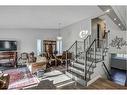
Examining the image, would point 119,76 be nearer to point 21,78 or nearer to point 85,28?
Answer: point 85,28

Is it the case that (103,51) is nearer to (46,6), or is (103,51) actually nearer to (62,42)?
(62,42)

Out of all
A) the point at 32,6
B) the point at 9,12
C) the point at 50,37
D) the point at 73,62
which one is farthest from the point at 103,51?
the point at 9,12

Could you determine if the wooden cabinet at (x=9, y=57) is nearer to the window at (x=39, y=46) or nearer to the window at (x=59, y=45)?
the window at (x=39, y=46)

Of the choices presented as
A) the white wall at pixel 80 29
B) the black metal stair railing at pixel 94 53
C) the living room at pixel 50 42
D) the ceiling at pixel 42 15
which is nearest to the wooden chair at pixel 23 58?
A: the living room at pixel 50 42

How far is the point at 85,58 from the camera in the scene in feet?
7.26

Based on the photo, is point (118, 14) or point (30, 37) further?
point (30, 37)

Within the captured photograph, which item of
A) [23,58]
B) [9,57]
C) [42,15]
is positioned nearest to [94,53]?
[42,15]

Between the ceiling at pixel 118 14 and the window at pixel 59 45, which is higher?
the ceiling at pixel 118 14

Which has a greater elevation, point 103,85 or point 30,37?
point 30,37

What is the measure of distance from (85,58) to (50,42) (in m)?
0.58

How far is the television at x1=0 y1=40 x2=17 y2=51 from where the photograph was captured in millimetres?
2184

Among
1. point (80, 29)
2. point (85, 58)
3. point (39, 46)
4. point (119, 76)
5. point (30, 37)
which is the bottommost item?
point (119, 76)

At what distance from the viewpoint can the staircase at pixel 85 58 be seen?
7.19 ft

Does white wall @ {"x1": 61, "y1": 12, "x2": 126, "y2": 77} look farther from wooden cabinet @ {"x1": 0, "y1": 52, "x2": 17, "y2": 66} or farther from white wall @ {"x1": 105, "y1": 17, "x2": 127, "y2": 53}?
wooden cabinet @ {"x1": 0, "y1": 52, "x2": 17, "y2": 66}
